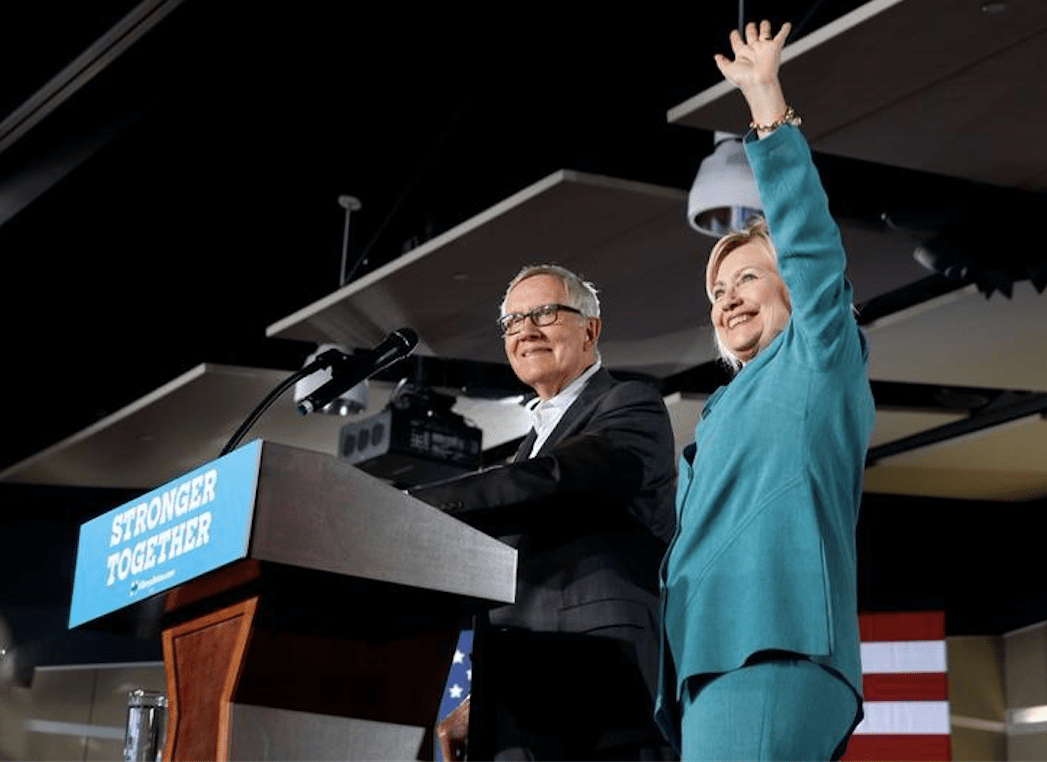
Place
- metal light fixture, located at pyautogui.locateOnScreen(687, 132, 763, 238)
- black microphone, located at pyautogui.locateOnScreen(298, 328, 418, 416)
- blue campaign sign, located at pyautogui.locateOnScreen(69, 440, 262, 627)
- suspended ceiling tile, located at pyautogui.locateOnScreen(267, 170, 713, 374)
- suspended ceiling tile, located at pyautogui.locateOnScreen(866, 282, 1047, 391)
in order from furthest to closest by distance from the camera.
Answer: suspended ceiling tile, located at pyautogui.locateOnScreen(866, 282, 1047, 391), suspended ceiling tile, located at pyautogui.locateOnScreen(267, 170, 713, 374), metal light fixture, located at pyautogui.locateOnScreen(687, 132, 763, 238), black microphone, located at pyautogui.locateOnScreen(298, 328, 418, 416), blue campaign sign, located at pyautogui.locateOnScreen(69, 440, 262, 627)

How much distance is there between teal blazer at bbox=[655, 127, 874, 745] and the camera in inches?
66.7

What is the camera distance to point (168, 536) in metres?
1.74

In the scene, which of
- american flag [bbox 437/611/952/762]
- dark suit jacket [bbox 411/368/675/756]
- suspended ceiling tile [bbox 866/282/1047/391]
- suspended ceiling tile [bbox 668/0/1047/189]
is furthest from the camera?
american flag [bbox 437/611/952/762]

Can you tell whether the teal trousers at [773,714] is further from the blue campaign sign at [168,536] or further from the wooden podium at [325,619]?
the blue campaign sign at [168,536]

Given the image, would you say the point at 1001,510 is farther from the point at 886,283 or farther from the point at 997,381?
the point at 886,283

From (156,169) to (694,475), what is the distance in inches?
181

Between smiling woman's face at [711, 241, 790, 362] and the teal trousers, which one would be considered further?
smiling woman's face at [711, 241, 790, 362]

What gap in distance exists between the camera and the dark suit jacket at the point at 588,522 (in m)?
1.99

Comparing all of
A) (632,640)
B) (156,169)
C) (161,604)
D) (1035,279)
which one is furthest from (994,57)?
(156,169)

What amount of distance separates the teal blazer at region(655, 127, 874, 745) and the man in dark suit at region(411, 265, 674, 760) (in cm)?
21

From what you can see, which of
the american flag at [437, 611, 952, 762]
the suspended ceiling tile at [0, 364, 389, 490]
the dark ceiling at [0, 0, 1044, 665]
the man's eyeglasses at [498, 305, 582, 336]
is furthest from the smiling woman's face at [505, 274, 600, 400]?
the suspended ceiling tile at [0, 364, 389, 490]

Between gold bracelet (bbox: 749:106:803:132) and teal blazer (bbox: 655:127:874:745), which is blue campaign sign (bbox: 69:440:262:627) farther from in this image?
gold bracelet (bbox: 749:106:803:132)

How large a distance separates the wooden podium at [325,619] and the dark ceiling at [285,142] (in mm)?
3179

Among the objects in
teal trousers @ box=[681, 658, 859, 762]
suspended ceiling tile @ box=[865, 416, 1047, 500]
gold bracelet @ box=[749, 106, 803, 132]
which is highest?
suspended ceiling tile @ box=[865, 416, 1047, 500]
